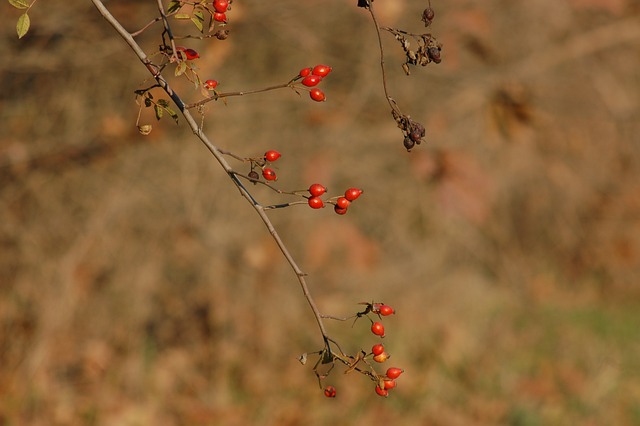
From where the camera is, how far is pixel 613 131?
721cm

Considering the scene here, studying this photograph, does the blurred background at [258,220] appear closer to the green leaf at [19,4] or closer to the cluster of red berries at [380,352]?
the green leaf at [19,4]

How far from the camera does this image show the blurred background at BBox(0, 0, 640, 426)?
4570 millimetres

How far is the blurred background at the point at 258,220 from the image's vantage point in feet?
15.0

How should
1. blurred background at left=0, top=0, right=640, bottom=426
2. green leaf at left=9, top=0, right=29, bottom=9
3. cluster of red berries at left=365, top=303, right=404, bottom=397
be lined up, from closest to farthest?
cluster of red berries at left=365, top=303, right=404, bottom=397, green leaf at left=9, top=0, right=29, bottom=9, blurred background at left=0, top=0, right=640, bottom=426

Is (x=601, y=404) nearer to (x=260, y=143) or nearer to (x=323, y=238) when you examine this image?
(x=323, y=238)

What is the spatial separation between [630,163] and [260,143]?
11.3ft

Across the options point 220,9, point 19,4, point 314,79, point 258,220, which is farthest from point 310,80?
point 258,220

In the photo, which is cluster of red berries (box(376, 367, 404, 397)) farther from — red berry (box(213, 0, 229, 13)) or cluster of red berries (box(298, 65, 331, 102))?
red berry (box(213, 0, 229, 13))

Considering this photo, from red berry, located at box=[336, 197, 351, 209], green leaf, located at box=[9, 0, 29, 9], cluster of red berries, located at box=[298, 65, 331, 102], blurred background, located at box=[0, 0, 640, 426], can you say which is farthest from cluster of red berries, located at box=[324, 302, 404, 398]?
blurred background, located at box=[0, 0, 640, 426]

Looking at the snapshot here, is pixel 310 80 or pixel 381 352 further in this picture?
pixel 381 352

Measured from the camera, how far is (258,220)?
516 cm

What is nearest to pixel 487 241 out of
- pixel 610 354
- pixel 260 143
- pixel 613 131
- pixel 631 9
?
pixel 613 131

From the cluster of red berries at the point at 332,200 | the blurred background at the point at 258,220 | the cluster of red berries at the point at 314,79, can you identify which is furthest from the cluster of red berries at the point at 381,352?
the blurred background at the point at 258,220

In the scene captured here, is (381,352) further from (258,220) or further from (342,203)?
(258,220)
